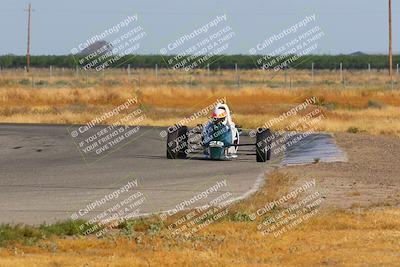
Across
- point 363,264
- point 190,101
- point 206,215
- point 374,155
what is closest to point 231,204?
point 206,215

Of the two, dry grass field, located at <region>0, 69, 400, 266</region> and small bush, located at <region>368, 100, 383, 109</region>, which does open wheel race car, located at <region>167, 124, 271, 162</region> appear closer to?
dry grass field, located at <region>0, 69, 400, 266</region>

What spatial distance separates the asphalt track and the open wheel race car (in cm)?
36


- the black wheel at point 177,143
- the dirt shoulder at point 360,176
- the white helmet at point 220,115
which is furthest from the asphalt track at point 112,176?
the white helmet at point 220,115

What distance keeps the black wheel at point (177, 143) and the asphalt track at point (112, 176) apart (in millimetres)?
305

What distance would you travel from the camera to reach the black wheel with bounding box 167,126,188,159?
2836 centimetres

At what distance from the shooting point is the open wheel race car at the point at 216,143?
27.5 metres

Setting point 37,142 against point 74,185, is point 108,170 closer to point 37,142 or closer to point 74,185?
point 74,185

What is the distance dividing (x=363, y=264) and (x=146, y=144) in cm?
2220

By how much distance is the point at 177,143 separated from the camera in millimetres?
28531

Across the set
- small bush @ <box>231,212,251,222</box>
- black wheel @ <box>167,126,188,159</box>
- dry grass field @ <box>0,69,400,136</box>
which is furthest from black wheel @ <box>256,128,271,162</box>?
dry grass field @ <box>0,69,400,136</box>

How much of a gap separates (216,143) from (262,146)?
1.18m

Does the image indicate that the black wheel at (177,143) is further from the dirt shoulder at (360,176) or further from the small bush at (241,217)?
the small bush at (241,217)

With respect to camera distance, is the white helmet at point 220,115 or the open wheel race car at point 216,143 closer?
the white helmet at point 220,115

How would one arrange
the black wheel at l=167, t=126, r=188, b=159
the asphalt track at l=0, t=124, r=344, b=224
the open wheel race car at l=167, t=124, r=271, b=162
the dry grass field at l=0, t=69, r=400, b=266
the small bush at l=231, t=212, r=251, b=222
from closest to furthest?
1. the dry grass field at l=0, t=69, r=400, b=266
2. the small bush at l=231, t=212, r=251, b=222
3. the asphalt track at l=0, t=124, r=344, b=224
4. the open wheel race car at l=167, t=124, r=271, b=162
5. the black wheel at l=167, t=126, r=188, b=159
